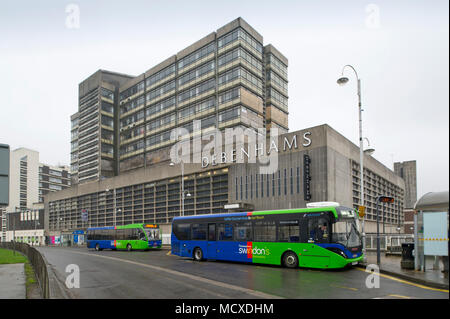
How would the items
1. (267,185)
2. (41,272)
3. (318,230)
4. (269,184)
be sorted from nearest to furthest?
(41,272) < (318,230) < (269,184) < (267,185)

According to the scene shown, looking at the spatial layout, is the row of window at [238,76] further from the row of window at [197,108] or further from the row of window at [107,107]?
the row of window at [107,107]

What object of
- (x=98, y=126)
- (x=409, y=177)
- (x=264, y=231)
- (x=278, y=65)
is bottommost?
(x=264, y=231)

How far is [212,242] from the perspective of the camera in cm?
Answer: 2303

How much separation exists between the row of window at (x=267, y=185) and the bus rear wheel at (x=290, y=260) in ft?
68.7

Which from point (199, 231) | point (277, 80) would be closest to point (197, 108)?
point (277, 80)

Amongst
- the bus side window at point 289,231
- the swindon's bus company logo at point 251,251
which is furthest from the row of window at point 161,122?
the bus side window at point 289,231

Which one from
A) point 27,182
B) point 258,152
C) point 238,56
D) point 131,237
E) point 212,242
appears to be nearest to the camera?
point 212,242

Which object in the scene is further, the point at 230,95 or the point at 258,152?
the point at 230,95

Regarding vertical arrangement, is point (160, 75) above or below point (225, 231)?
above

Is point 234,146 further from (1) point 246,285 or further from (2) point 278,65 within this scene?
(1) point 246,285

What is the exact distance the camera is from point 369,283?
43.3 feet

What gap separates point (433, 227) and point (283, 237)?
23.4 ft

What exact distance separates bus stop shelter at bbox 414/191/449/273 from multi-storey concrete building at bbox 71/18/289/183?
43668 millimetres
